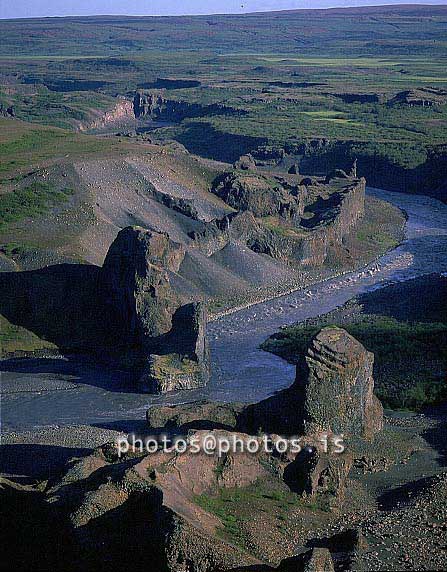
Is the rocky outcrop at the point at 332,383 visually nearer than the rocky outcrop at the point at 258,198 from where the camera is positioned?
Yes

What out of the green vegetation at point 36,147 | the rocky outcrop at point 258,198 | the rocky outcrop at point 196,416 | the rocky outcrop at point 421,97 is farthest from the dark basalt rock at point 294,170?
the rocky outcrop at point 196,416

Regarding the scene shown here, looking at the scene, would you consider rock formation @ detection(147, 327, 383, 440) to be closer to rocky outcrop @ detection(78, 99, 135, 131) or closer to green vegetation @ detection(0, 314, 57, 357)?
green vegetation @ detection(0, 314, 57, 357)

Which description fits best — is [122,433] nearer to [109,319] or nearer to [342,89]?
[109,319]

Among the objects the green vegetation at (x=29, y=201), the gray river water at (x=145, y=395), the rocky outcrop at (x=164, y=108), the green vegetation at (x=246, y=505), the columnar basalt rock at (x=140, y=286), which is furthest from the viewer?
the rocky outcrop at (x=164, y=108)

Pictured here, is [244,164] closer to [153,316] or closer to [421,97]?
[153,316]

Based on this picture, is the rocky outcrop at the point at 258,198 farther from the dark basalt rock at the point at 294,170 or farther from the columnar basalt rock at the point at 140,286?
the dark basalt rock at the point at 294,170

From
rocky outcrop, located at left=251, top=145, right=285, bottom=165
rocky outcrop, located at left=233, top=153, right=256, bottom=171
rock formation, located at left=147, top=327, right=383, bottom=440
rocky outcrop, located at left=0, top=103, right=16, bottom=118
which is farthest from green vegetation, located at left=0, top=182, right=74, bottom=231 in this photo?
rocky outcrop, located at left=0, top=103, right=16, bottom=118

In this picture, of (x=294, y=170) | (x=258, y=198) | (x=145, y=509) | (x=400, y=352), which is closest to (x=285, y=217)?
(x=258, y=198)
